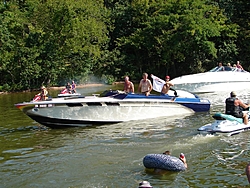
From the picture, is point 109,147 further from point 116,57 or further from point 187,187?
point 116,57

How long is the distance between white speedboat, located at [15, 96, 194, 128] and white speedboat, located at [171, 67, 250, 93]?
11.1m

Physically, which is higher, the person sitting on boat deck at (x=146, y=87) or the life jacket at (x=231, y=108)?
the person sitting on boat deck at (x=146, y=87)

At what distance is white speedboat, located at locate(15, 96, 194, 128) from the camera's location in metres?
14.4

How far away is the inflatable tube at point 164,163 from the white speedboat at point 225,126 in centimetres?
365

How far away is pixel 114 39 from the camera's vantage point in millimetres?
50625

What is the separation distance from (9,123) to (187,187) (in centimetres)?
1117

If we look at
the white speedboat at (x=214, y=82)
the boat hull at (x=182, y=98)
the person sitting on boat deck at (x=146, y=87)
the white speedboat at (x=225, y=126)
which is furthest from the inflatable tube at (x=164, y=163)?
the white speedboat at (x=214, y=82)

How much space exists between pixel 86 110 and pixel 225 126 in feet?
16.7

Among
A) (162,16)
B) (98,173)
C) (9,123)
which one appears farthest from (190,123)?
(162,16)

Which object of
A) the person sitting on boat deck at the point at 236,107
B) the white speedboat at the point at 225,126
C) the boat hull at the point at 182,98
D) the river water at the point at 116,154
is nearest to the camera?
the river water at the point at 116,154

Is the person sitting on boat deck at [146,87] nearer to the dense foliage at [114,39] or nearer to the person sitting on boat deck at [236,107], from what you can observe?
the person sitting on boat deck at [236,107]

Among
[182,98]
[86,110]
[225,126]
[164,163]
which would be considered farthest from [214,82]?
[164,163]

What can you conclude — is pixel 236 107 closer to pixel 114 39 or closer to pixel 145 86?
pixel 145 86

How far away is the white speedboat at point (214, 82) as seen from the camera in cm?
2641
